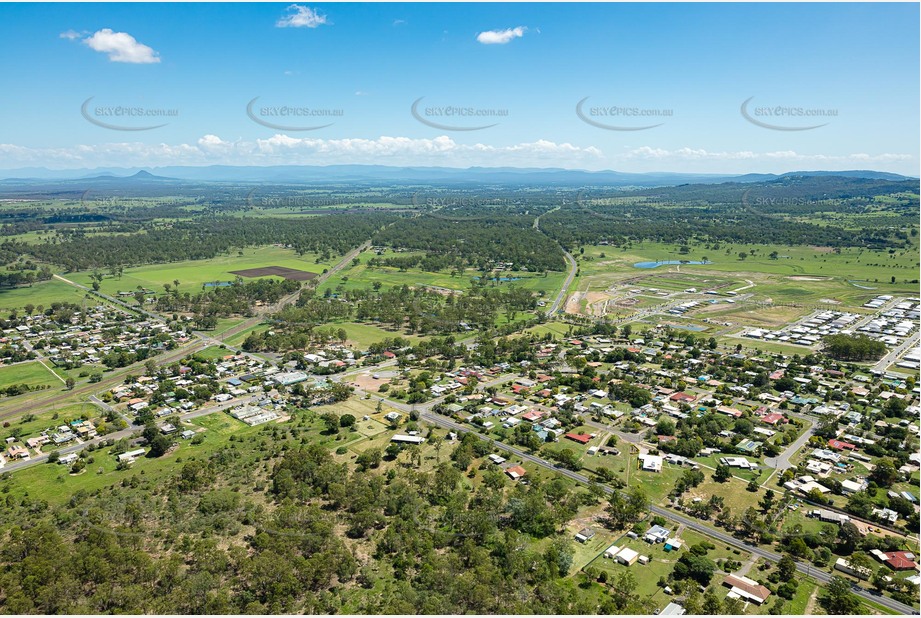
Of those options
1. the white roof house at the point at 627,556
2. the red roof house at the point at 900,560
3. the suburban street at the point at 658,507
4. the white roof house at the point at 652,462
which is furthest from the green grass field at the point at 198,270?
the red roof house at the point at 900,560

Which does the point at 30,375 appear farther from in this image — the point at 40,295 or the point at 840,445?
the point at 840,445

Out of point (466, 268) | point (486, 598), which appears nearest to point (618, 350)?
point (486, 598)

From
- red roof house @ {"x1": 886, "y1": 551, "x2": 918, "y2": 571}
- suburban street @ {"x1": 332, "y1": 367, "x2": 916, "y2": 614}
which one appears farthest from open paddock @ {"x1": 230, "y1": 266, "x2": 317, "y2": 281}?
red roof house @ {"x1": 886, "y1": 551, "x2": 918, "y2": 571}

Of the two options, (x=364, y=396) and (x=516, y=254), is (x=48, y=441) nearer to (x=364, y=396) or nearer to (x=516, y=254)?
Result: (x=364, y=396)

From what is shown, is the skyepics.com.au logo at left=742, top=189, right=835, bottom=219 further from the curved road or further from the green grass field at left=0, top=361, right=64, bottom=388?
the green grass field at left=0, top=361, right=64, bottom=388

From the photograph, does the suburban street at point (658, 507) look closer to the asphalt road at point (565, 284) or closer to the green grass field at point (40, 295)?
the asphalt road at point (565, 284)

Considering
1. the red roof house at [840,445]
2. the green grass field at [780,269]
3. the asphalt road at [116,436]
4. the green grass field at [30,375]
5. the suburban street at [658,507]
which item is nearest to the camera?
the suburban street at [658,507]

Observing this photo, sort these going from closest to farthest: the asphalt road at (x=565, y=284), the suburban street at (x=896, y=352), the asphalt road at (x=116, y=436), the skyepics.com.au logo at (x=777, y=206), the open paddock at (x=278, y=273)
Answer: the asphalt road at (x=116, y=436) < the suburban street at (x=896, y=352) < the asphalt road at (x=565, y=284) < the open paddock at (x=278, y=273) < the skyepics.com.au logo at (x=777, y=206)

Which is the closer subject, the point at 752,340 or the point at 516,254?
the point at 752,340

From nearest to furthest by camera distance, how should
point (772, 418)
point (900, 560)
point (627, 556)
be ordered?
1. point (900, 560)
2. point (627, 556)
3. point (772, 418)

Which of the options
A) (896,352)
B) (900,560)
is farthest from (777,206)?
(900,560)

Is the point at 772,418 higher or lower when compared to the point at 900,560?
higher
